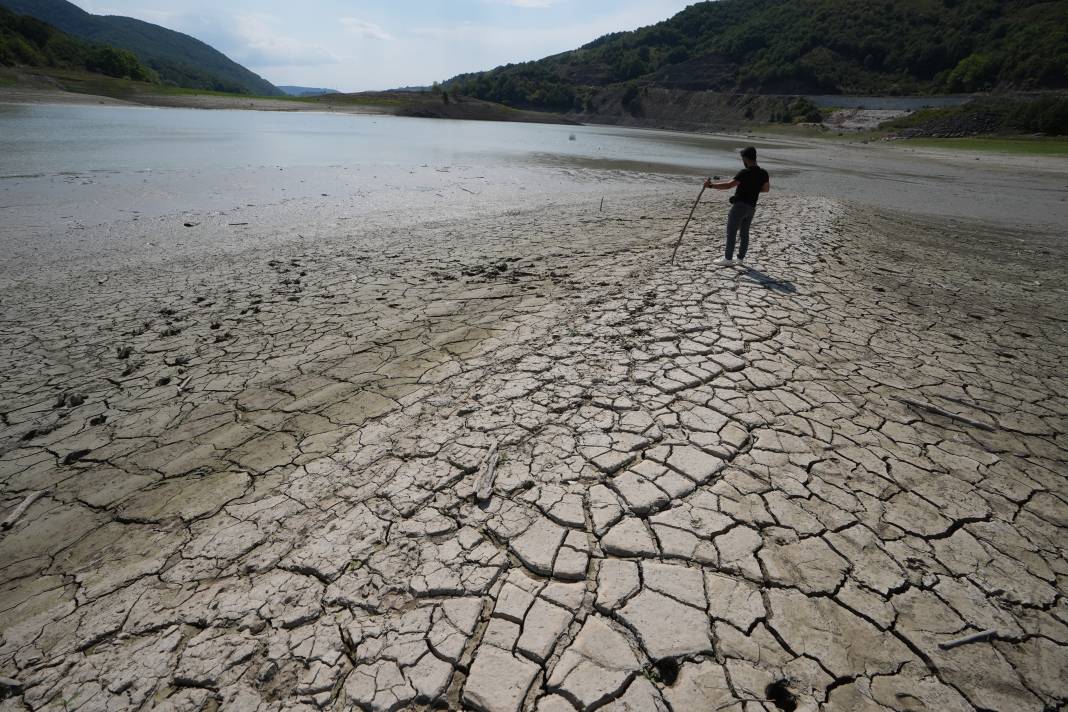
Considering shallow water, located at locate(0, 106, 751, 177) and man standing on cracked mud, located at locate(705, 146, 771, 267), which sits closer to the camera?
man standing on cracked mud, located at locate(705, 146, 771, 267)

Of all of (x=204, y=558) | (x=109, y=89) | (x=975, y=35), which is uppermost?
(x=975, y=35)

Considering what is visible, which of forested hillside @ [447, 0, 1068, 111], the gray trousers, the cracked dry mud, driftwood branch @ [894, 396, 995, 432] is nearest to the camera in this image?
the cracked dry mud

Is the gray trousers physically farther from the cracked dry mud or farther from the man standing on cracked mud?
the cracked dry mud

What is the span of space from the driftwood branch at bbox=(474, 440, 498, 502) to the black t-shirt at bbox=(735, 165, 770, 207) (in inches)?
191

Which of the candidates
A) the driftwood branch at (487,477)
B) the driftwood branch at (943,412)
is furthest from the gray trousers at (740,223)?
the driftwood branch at (487,477)

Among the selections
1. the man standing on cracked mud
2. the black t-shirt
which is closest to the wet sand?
the man standing on cracked mud

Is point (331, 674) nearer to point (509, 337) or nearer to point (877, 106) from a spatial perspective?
point (509, 337)

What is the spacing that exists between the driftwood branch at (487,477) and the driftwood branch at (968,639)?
2.07 metres

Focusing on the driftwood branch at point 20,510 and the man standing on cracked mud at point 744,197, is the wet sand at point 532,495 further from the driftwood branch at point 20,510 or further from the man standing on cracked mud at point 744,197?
the man standing on cracked mud at point 744,197

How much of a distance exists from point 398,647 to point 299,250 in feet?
22.2

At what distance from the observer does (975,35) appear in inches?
2758

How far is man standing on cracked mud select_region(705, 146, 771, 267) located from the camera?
5.93 metres

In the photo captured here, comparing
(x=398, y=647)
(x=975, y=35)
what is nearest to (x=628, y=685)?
(x=398, y=647)

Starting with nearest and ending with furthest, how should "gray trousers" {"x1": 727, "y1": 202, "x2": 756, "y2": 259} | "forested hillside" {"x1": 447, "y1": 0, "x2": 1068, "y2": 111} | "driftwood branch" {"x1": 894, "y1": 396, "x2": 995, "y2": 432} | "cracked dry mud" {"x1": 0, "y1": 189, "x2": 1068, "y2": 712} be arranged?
"cracked dry mud" {"x1": 0, "y1": 189, "x2": 1068, "y2": 712}
"driftwood branch" {"x1": 894, "y1": 396, "x2": 995, "y2": 432}
"gray trousers" {"x1": 727, "y1": 202, "x2": 756, "y2": 259}
"forested hillside" {"x1": 447, "y1": 0, "x2": 1068, "y2": 111}
